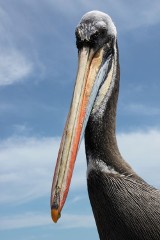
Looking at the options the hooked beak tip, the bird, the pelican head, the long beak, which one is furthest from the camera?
the pelican head

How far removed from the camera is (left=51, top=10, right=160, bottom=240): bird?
241 inches

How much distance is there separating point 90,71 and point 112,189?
165 cm

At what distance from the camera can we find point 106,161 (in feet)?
21.2

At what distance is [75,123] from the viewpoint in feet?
21.1

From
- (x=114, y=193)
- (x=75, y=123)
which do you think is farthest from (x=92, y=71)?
(x=114, y=193)

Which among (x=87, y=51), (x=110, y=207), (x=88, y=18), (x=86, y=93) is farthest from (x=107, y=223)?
(x=88, y=18)

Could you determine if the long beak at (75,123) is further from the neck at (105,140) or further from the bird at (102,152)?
the neck at (105,140)

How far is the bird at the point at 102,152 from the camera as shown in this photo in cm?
611

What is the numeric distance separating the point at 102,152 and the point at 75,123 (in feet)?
1.69

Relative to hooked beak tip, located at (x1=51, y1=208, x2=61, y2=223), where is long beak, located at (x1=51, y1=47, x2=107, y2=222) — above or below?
above

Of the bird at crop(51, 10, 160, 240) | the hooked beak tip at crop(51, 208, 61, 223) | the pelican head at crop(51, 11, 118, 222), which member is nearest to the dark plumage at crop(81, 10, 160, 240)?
the bird at crop(51, 10, 160, 240)

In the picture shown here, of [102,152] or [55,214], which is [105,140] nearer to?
[102,152]

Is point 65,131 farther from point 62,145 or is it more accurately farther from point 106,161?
point 106,161

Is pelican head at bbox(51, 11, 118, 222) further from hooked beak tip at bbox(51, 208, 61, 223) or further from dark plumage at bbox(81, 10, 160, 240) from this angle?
hooked beak tip at bbox(51, 208, 61, 223)
